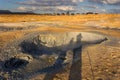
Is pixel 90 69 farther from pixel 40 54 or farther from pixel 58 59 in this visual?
pixel 40 54

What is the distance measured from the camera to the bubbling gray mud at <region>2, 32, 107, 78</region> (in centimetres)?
1291

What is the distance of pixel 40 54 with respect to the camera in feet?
52.1

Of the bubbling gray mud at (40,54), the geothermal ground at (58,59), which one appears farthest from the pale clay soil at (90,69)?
the bubbling gray mud at (40,54)

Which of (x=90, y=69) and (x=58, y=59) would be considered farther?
(x=58, y=59)

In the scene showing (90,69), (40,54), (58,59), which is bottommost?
(40,54)

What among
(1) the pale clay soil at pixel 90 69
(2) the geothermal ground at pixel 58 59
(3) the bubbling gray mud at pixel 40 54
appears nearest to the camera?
(1) the pale clay soil at pixel 90 69

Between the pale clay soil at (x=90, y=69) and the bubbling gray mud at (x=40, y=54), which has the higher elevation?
the pale clay soil at (x=90, y=69)

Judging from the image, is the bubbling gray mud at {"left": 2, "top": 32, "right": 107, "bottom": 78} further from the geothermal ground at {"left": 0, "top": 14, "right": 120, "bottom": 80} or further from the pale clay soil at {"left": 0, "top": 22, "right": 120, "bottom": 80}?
the pale clay soil at {"left": 0, "top": 22, "right": 120, "bottom": 80}

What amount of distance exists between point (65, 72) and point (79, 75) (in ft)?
2.78

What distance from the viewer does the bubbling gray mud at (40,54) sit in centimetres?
1291

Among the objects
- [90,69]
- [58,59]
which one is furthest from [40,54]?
[90,69]

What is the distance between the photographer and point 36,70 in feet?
41.3

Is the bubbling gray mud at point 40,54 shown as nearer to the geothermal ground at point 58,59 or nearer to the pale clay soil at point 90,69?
the geothermal ground at point 58,59

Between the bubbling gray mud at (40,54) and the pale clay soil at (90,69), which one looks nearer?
the pale clay soil at (90,69)
